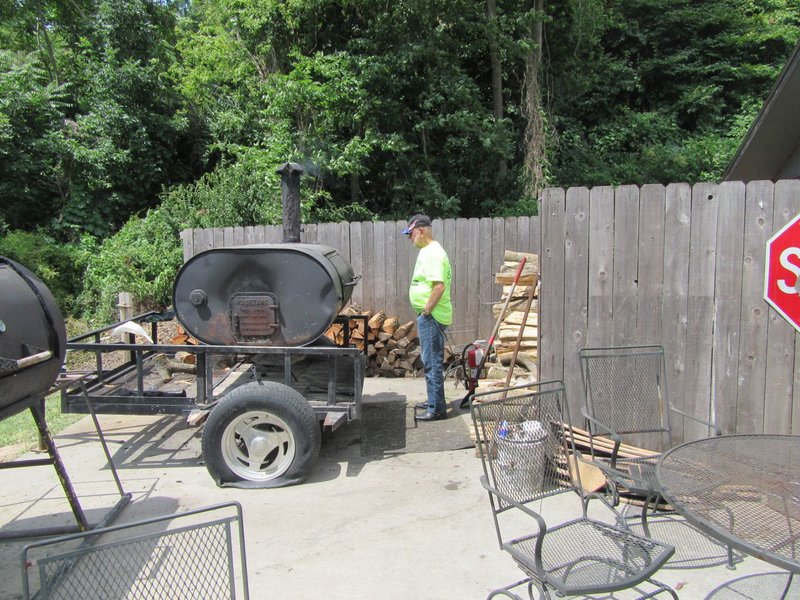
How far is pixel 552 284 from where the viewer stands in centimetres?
479

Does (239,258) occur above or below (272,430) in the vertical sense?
above

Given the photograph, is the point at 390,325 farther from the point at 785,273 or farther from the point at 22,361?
the point at 22,361

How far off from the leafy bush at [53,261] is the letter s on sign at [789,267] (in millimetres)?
11854

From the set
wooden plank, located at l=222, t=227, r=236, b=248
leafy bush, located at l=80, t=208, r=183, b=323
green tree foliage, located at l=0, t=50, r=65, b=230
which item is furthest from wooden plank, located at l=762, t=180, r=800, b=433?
green tree foliage, located at l=0, t=50, r=65, b=230

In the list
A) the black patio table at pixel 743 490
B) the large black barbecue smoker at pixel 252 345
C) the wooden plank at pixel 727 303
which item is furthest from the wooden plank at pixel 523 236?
the black patio table at pixel 743 490

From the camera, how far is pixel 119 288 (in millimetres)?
10984

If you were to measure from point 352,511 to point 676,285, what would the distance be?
2.78 m

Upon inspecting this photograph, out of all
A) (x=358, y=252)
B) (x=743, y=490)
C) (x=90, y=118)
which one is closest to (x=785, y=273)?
(x=743, y=490)

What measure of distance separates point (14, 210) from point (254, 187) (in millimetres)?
7025

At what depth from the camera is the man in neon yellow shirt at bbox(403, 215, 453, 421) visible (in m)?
5.91

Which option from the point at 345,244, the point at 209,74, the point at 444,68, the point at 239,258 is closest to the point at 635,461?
the point at 239,258

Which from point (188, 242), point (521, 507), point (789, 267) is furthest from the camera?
point (188, 242)

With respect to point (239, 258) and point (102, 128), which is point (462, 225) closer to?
point (239, 258)

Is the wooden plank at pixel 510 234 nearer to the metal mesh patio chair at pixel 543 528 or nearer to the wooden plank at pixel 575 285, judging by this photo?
the wooden plank at pixel 575 285
